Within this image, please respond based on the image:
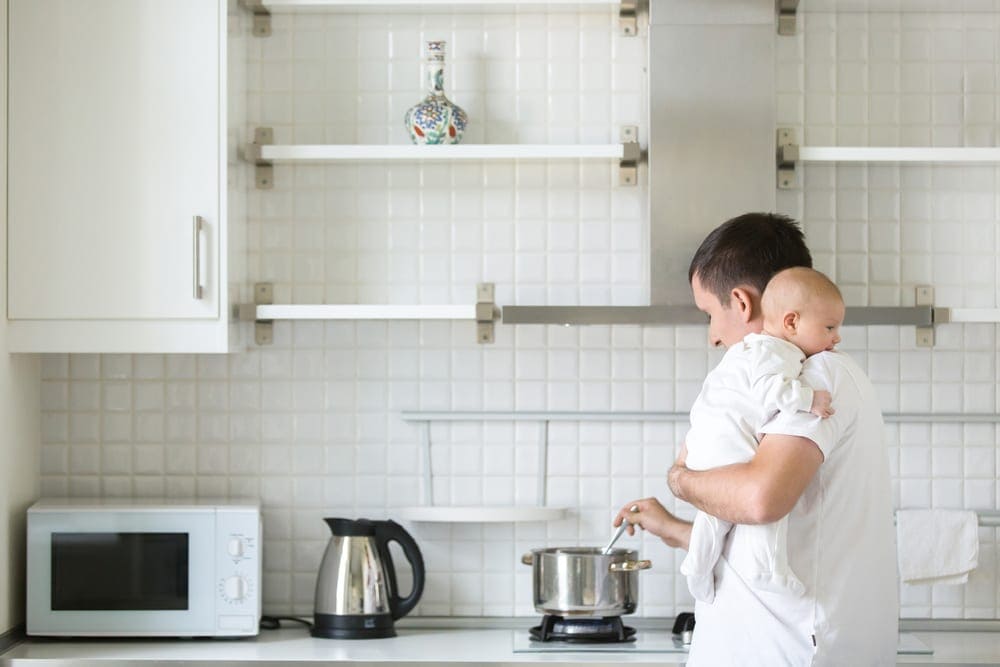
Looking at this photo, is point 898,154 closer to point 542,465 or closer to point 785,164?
point 785,164

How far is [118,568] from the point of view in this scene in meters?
2.69

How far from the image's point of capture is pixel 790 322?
192 centimetres

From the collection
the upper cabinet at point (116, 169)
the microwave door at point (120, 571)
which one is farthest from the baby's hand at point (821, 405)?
the microwave door at point (120, 571)

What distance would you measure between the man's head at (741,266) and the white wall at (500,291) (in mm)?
790

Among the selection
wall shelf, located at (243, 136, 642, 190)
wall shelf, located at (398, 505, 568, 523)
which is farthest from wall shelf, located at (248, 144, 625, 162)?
wall shelf, located at (398, 505, 568, 523)

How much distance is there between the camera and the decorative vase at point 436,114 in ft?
9.02

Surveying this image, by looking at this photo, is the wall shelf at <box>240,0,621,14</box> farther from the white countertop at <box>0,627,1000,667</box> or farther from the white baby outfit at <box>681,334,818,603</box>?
the white countertop at <box>0,627,1000,667</box>

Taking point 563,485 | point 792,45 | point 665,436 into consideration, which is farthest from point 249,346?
point 792,45

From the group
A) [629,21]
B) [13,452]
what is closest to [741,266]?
[629,21]

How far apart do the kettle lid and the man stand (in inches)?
36.8

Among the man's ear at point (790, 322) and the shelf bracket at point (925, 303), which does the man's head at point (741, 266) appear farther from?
the shelf bracket at point (925, 303)

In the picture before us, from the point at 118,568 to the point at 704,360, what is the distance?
52.7 inches

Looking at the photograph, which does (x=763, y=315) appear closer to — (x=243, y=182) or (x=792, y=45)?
(x=792, y=45)

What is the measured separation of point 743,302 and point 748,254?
8 cm
